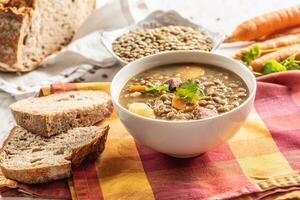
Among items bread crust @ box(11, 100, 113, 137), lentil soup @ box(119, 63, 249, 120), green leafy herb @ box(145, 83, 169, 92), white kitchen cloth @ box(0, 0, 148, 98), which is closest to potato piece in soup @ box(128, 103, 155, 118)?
lentil soup @ box(119, 63, 249, 120)

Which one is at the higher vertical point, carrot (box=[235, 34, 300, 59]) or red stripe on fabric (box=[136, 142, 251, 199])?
red stripe on fabric (box=[136, 142, 251, 199])

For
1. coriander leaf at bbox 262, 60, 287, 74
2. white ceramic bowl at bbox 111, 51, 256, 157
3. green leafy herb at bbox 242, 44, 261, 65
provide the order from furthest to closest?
green leafy herb at bbox 242, 44, 261, 65 → coriander leaf at bbox 262, 60, 287, 74 → white ceramic bowl at bbox 111, 51, 256, 157

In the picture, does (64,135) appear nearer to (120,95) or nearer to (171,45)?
(120,95)

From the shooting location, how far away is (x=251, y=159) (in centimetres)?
313

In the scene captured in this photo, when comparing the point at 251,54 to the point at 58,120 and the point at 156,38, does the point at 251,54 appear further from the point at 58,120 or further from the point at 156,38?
the point at 58,120

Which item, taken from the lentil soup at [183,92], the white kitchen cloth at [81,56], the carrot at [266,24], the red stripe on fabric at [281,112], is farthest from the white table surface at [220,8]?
the lentil soup at [183,92]

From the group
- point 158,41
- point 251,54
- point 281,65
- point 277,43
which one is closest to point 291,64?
point 281,65

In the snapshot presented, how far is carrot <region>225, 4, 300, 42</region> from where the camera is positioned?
4.47 metres

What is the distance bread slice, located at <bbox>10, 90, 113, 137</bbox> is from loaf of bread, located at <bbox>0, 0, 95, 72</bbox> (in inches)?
27.3

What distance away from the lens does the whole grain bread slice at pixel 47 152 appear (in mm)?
3029

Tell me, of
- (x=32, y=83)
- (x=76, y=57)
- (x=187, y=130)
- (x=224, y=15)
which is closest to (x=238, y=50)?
(x=224, y=15)

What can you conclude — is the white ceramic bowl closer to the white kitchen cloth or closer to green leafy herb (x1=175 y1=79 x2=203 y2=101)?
green leafy herb (x1=175 y1=79 x2=203 y2=101)

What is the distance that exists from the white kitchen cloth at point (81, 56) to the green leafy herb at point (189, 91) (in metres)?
1.38

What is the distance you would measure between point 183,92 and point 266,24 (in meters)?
1.82
